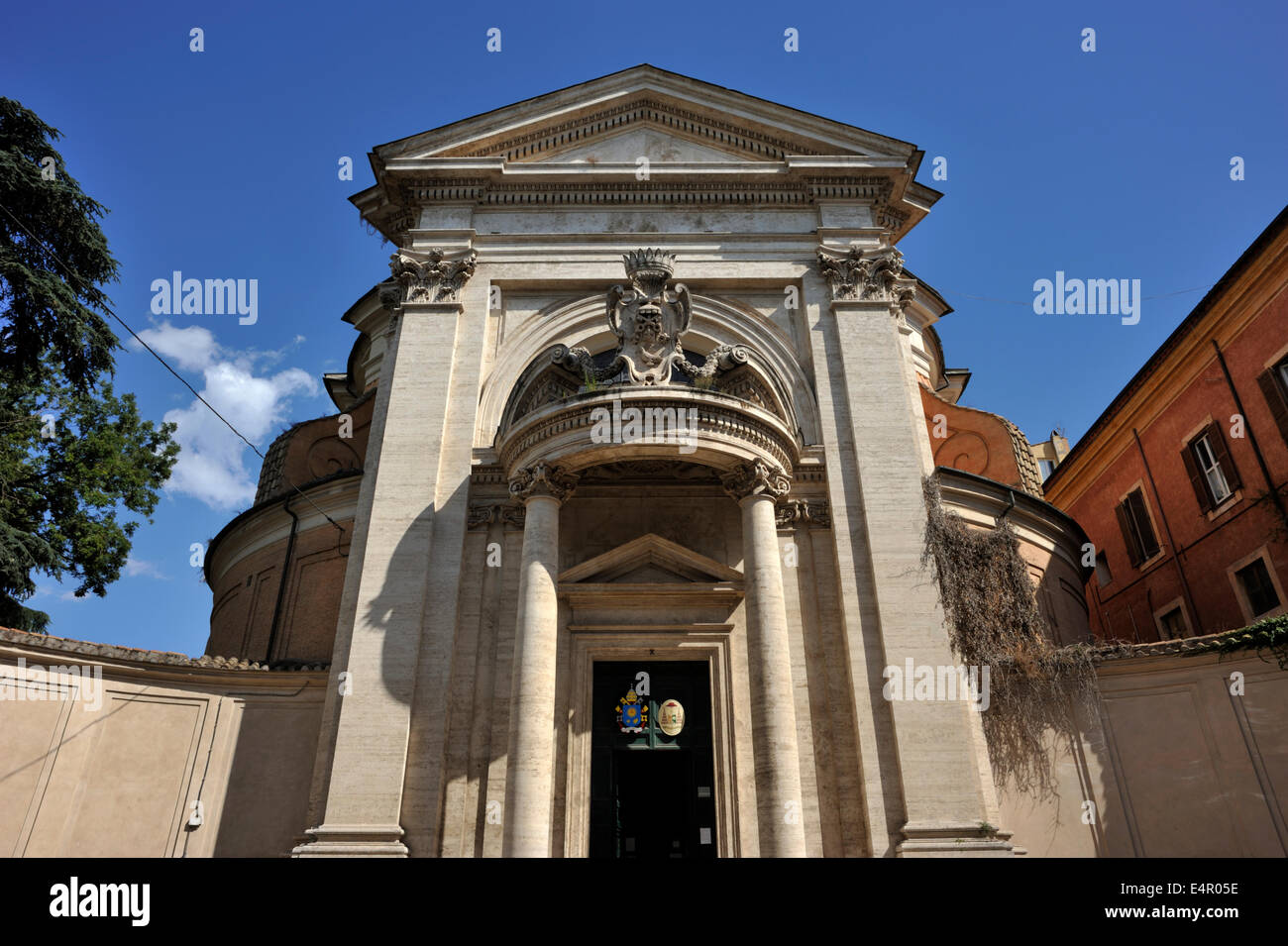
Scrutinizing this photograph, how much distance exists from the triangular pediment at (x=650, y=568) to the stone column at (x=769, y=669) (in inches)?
27.1

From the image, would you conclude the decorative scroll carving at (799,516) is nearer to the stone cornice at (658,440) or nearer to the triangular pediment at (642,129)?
the stone cornice at (658,440)

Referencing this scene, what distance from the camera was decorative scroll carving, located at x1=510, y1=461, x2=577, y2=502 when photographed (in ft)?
43.7

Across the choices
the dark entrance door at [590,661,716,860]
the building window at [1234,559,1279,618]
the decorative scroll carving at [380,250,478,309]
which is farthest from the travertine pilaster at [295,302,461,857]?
the building window at [1234,559,1279,618]

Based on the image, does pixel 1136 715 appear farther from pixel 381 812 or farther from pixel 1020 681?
pixel 381 812

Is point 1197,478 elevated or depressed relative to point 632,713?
elevated

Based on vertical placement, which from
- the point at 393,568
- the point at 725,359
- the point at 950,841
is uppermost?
the point at 725,359

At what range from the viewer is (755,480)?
13.3m

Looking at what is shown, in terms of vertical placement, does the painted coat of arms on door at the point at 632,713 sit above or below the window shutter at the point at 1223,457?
below

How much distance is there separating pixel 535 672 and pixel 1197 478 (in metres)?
19.3

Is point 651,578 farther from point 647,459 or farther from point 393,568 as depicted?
point 393,568

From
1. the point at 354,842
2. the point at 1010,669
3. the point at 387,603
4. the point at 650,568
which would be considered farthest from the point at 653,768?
the point at 1010,669

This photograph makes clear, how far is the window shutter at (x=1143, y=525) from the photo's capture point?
76.9 feet

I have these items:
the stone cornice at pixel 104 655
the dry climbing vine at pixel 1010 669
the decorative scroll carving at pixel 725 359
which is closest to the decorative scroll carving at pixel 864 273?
the decorative scroll carving at pixel 725 359
